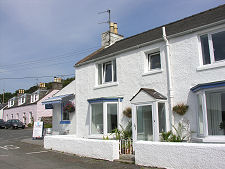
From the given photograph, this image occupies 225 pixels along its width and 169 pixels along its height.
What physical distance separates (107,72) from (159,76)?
4123mm

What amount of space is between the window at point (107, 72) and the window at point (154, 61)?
245cm

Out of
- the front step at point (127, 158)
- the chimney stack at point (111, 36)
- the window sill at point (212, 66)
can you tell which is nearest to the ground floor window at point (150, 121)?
the front step at point (127, 158)

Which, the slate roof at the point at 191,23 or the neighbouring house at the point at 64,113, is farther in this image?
the neighbouring house at the point at 64,113

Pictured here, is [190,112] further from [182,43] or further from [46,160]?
[46,160]

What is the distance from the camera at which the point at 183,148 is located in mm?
7234

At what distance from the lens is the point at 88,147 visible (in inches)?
404

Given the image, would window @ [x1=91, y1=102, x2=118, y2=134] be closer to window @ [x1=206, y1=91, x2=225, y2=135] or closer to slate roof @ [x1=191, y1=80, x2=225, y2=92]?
slate roof @ [x1=191, y1=80, x2=225, y2=92]

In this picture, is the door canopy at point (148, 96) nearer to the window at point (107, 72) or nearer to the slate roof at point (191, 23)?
the slate roof at point (191, 23)

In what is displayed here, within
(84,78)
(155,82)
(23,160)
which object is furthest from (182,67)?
(23,160)

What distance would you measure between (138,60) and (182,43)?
2551mm

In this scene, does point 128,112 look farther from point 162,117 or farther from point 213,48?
point 213,48

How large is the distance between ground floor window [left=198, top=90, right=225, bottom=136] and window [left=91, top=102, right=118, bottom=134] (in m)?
5.02

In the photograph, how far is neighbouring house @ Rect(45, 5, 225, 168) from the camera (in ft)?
26.6

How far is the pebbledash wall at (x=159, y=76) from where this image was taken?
9.50 meters
